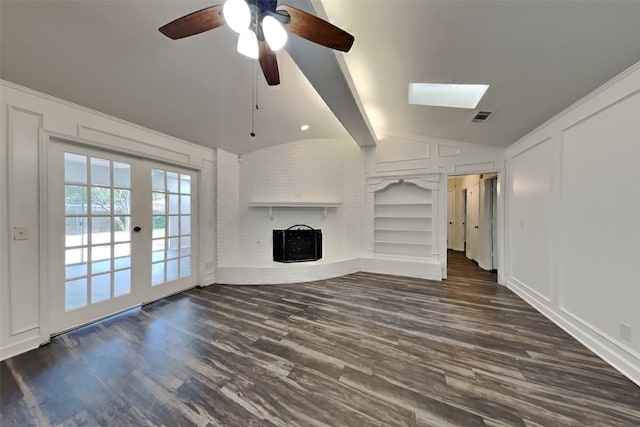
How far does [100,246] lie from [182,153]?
158 cm

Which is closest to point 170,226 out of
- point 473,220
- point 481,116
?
point 481,116

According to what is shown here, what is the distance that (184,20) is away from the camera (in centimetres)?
127

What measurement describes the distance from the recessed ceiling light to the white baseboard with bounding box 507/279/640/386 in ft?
8.45

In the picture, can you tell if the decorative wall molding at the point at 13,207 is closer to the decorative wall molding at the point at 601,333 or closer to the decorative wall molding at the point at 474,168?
the decorative wall molding at the point at 601,333

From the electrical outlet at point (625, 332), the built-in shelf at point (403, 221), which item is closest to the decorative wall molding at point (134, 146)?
the built-in shelf at point (403, 221)

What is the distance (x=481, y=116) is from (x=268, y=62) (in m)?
2.85

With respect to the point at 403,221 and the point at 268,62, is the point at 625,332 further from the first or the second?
the point at 268,62

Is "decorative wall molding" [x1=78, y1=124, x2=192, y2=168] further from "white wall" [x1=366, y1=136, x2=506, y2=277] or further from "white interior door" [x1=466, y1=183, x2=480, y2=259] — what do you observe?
"white interior door" [x1=466, y1=183, x2=480, y2=259]

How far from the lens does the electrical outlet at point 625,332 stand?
5.74 feet

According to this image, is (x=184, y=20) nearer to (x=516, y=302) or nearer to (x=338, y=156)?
(x=338, y=156)

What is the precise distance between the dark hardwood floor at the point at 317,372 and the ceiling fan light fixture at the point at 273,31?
225cm

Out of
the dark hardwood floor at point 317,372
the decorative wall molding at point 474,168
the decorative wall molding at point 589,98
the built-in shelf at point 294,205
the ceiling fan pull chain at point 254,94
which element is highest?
the ceiling fan pull chain at point 254,94

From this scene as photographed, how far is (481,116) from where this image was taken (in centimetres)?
296

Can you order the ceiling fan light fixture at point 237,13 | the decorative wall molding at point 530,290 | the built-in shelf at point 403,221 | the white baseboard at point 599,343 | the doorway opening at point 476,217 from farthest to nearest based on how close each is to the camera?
the doorway opening at point 476,217, the built-in shelf at point 403,221, the decorative wall molding at point 530,290, the white baseboard at point 599,343, the ceiling fan light fixture at point 237,13
